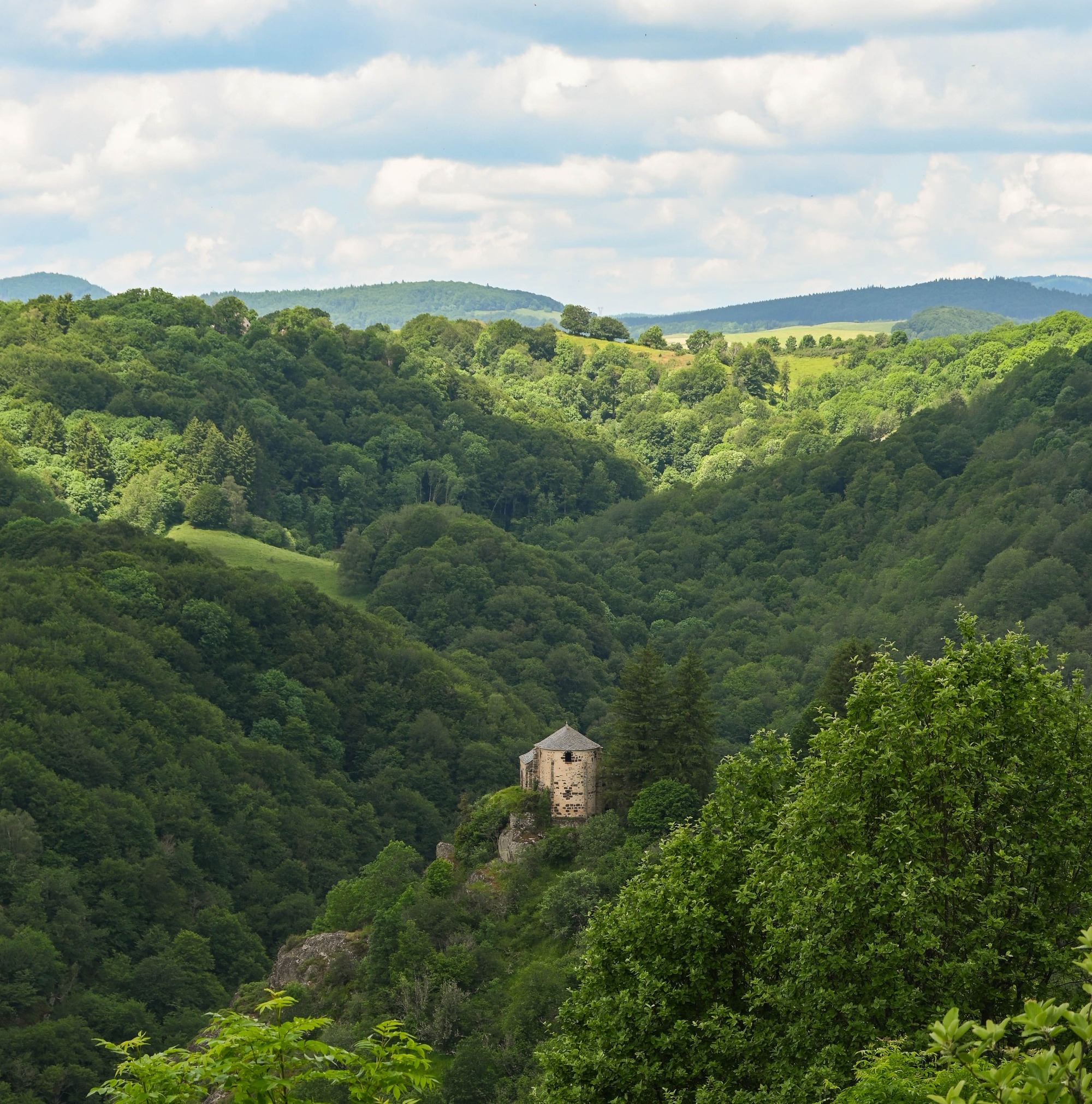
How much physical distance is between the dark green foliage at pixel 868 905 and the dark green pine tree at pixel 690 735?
91.8ft

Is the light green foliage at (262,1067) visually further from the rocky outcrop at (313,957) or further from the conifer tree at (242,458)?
the conifer tree at (242,458)

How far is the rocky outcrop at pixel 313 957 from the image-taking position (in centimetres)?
6053

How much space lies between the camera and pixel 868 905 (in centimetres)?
2294

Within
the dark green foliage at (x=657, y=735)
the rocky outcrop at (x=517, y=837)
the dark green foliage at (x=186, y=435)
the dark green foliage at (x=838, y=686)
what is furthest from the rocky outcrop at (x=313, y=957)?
the dark green foliage at (x=186, y=435)

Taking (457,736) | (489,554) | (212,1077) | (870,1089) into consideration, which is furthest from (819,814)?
(489,554)

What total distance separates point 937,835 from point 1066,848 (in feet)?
6.62

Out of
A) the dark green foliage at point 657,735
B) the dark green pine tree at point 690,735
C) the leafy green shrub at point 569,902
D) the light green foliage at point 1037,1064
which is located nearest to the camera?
the light green foliage at point 1037,1064

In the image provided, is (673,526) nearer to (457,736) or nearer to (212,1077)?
(457,736)

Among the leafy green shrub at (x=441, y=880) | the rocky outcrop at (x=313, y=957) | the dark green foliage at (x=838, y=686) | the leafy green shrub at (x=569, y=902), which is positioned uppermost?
the dark green foliage at (x=838, y=686)

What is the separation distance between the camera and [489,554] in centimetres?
15150

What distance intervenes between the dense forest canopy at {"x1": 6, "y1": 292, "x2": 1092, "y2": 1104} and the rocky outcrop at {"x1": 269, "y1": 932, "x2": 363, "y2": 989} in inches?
27.7

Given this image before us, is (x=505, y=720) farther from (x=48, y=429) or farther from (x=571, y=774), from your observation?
(x=48, y=429)

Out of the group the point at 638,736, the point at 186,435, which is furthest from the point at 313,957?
the point at 186,435

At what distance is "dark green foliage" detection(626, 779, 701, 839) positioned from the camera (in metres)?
52.1
